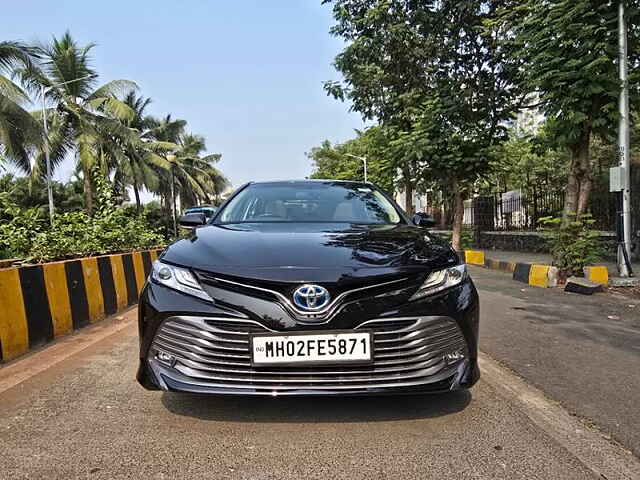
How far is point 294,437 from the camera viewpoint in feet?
8.41

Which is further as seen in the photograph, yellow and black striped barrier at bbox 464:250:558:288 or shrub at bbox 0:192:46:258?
yellow and black striped barrier at bbox 464:250:558:288

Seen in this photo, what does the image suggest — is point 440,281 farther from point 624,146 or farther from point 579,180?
point 579,180

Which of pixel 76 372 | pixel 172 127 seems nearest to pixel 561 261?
pixel 76 372

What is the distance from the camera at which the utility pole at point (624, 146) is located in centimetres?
754

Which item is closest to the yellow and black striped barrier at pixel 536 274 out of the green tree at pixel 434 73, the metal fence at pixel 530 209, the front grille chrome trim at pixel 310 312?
the metal fence at pixel 530 209

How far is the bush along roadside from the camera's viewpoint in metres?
5.77

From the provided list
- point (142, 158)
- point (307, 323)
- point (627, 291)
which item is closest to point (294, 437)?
point (307, 323)

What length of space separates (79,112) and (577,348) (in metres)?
27.5

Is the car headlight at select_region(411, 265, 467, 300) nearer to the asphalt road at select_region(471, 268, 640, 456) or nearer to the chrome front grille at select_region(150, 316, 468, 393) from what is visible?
the chrome front grille at select_region(150, 316, 468, 393)

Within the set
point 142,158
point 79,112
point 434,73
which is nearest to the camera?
point 434,73

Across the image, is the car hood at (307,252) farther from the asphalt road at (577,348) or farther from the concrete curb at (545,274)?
the concrete curb at (545,274)

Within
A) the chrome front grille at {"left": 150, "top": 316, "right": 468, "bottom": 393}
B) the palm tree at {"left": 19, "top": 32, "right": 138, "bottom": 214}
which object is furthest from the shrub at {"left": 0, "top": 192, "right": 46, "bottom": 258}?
the palm tree at {"left": 19, "top": 32, "right": 138, "bottom": 214}

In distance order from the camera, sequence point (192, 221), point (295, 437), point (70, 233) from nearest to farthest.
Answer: point (295, 437)
point (192, 221)
point (70, 233)

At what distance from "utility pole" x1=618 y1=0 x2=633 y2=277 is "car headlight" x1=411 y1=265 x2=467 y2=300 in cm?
642
